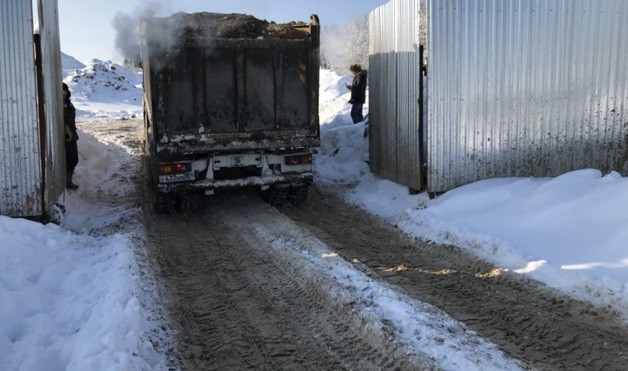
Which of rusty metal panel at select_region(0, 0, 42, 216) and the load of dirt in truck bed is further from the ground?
the load of dirt in truck bed

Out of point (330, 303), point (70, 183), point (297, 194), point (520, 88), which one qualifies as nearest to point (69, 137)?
point (70, 183)

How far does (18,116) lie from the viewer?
769 centimetres

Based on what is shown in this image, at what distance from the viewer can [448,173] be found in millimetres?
9453

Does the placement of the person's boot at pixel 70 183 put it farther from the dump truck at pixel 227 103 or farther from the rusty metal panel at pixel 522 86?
the rusty metal panel at pixel 522 86

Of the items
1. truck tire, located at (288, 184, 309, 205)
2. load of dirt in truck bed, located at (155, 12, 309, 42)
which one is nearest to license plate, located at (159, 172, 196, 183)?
truck tire, located at (288, 184, 309, 205)

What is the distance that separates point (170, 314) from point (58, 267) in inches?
67.3

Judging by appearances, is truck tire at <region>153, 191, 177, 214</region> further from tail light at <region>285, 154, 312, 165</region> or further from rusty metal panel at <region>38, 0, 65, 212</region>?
tail light at <region>285, 154, 312, 165</region>

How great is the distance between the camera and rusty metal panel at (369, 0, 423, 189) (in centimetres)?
960

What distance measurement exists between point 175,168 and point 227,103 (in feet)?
4.46

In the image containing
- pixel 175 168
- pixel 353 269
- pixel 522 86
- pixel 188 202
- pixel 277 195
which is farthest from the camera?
pixel 277 195

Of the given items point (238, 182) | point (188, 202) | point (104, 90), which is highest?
point (104, 90)

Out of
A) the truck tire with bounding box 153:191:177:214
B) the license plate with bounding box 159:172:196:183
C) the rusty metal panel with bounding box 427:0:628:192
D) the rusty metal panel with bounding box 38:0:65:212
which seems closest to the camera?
the rusty metal panel with bounding box 38:0:65:212

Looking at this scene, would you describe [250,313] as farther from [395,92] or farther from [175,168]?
[395,92]

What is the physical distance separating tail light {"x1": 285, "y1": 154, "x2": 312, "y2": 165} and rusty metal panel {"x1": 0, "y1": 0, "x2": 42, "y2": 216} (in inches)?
151
